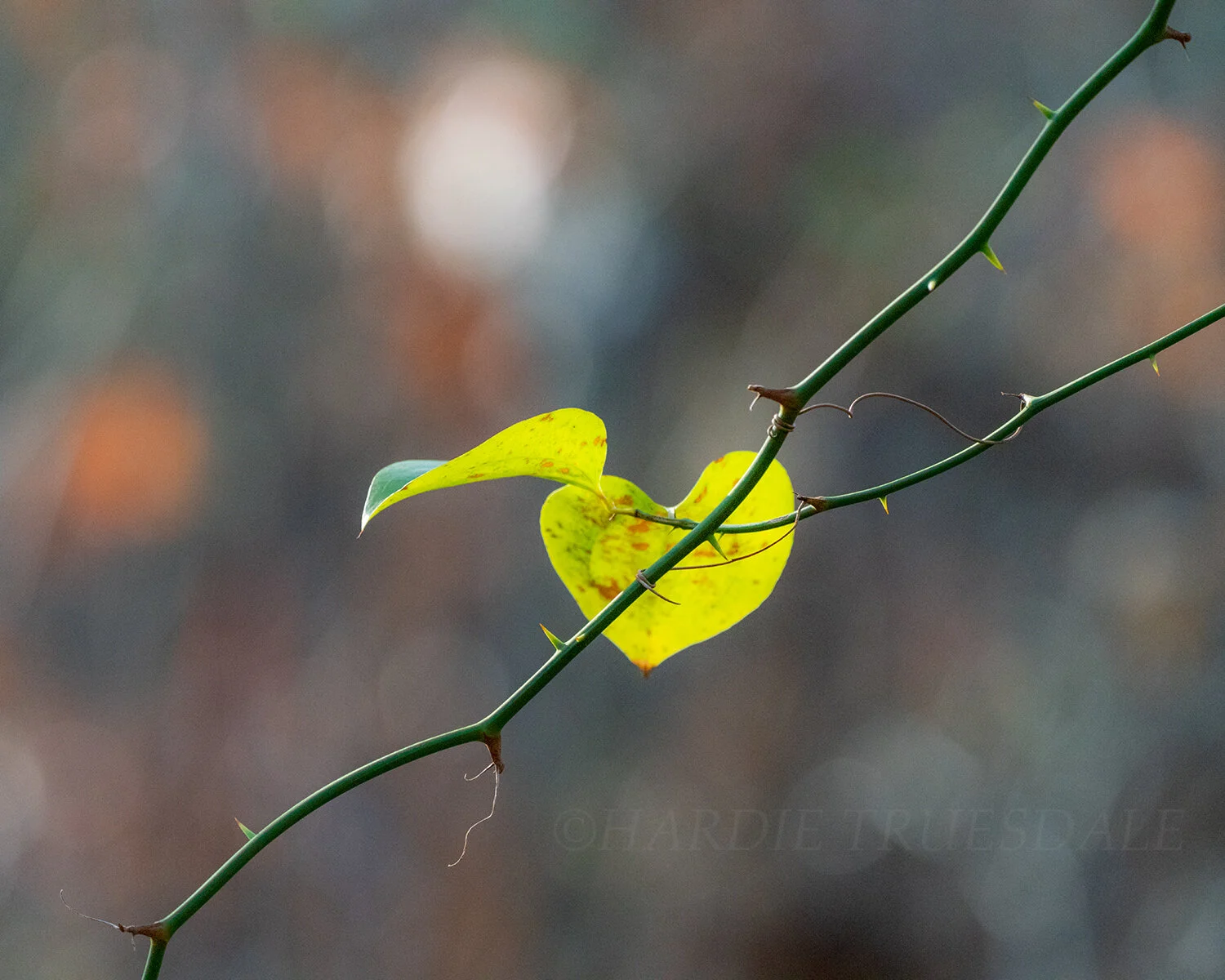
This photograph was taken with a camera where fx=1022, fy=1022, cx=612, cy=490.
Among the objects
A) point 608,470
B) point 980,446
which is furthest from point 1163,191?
point 980,446

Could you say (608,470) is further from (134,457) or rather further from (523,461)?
(523,461)

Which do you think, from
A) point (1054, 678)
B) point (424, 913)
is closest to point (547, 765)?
point (424, 913)

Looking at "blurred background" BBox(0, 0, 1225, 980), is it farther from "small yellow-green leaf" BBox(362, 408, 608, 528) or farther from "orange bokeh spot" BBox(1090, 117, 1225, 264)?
"small yellow-green leaf" BBox(362, 408, 608, 528)

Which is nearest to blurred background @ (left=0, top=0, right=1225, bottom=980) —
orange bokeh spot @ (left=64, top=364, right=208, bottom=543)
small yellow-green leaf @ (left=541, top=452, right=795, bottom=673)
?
orange bokeh spot @ (left=64, top=364, right=208, bottom=543)

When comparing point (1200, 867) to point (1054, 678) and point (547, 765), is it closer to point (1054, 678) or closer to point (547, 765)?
point (1054, 678)

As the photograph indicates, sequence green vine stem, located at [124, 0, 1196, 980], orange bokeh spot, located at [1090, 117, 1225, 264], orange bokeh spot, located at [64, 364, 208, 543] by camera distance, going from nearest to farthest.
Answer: green vine stem, located at [124, 0, 1196, 980], orange bokeh spot, located at [1090, 117, 1225, 264], orange bokeh spot, located at [64, 364, 208, 543]
